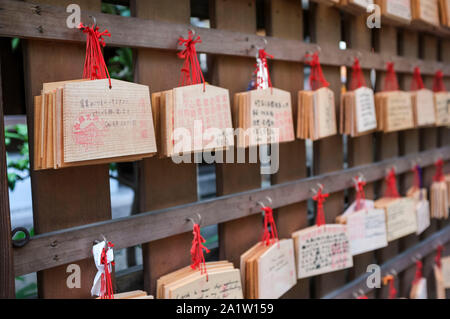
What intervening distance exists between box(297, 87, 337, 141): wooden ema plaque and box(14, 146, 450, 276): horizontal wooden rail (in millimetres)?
231

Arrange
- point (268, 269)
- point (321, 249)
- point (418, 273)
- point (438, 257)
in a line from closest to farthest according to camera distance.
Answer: point (268, 269), point (321, 249), point (418, 273), point (438, 257)

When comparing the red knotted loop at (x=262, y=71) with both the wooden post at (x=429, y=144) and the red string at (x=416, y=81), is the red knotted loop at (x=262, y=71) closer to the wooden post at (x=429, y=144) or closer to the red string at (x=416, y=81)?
the red string at (x=416, y=81)

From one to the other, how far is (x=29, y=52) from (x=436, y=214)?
247cm

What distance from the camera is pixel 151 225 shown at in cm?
116

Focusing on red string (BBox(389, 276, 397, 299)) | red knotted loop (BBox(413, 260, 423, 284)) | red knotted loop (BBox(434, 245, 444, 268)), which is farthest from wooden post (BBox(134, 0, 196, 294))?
red knotted loop (BBox(434, 245, 444, 268))

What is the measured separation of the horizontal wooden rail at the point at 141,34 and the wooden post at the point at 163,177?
5cm

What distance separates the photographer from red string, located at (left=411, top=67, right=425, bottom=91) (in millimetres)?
2227

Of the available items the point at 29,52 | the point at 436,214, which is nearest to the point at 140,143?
the point at 29,52

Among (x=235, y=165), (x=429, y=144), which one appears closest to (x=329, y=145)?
(x=235, y=165)

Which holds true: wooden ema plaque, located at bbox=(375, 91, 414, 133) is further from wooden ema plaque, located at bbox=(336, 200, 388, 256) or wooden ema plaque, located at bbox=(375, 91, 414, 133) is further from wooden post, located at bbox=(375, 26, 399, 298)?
wooden ema plaque, located at bbox=(336, 200, 388, 256)

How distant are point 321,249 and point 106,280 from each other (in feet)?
3.10

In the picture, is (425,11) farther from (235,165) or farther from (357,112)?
(235,165)

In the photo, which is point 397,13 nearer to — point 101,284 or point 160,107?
point 160,107

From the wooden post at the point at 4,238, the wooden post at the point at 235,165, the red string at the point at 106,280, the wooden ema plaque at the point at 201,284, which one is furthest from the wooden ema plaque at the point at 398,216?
the wooden post at the point at 4,238
